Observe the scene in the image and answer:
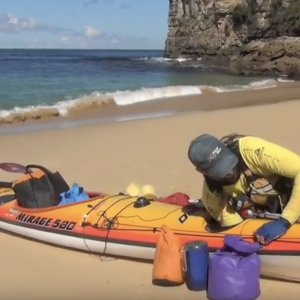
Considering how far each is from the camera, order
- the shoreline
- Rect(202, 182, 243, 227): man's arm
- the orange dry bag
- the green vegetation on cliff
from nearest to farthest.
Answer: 1. the orange dry bag
2. Rect(202, 182, 243, 227): man's arm
3. the shoreline
4. the green vegetation on cliff

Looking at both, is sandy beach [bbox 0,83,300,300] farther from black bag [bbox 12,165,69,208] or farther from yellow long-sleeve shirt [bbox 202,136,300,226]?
yellow long-sleeve shirt [bbox 202,136,300,226]

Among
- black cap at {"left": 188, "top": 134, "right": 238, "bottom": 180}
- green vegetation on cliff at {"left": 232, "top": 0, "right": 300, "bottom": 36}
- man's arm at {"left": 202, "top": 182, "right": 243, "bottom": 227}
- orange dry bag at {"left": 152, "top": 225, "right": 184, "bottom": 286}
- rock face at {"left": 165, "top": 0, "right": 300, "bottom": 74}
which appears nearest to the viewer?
black cap at {"left": 188, "top": 134, "right": 238, "bottom": 180}

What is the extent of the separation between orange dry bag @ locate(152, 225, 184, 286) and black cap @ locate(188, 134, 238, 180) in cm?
66

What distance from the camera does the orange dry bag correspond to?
4.01 m

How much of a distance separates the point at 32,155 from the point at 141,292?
4.79 m

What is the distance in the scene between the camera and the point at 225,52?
47406 millimetres

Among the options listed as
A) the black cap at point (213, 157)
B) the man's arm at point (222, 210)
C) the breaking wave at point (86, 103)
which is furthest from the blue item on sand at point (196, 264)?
the breaking wave at point (86, 103)

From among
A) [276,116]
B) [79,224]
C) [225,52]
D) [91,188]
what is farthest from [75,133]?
[225,52]

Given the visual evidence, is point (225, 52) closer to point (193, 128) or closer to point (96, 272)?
point (193, 128)

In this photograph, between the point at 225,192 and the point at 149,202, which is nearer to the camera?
the point at 225,192

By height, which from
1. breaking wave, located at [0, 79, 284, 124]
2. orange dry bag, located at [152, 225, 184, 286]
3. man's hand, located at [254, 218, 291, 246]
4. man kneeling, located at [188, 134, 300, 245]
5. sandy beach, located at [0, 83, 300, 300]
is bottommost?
breaking wave, located at [0, 79, 284, 124]

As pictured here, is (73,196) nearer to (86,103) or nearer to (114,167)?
(114,167)

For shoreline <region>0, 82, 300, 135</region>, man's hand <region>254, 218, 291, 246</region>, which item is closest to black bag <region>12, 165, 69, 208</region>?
man's hand <region>254, 218, 291, 246</region>

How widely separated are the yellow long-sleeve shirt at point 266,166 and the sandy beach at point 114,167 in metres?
0.61
